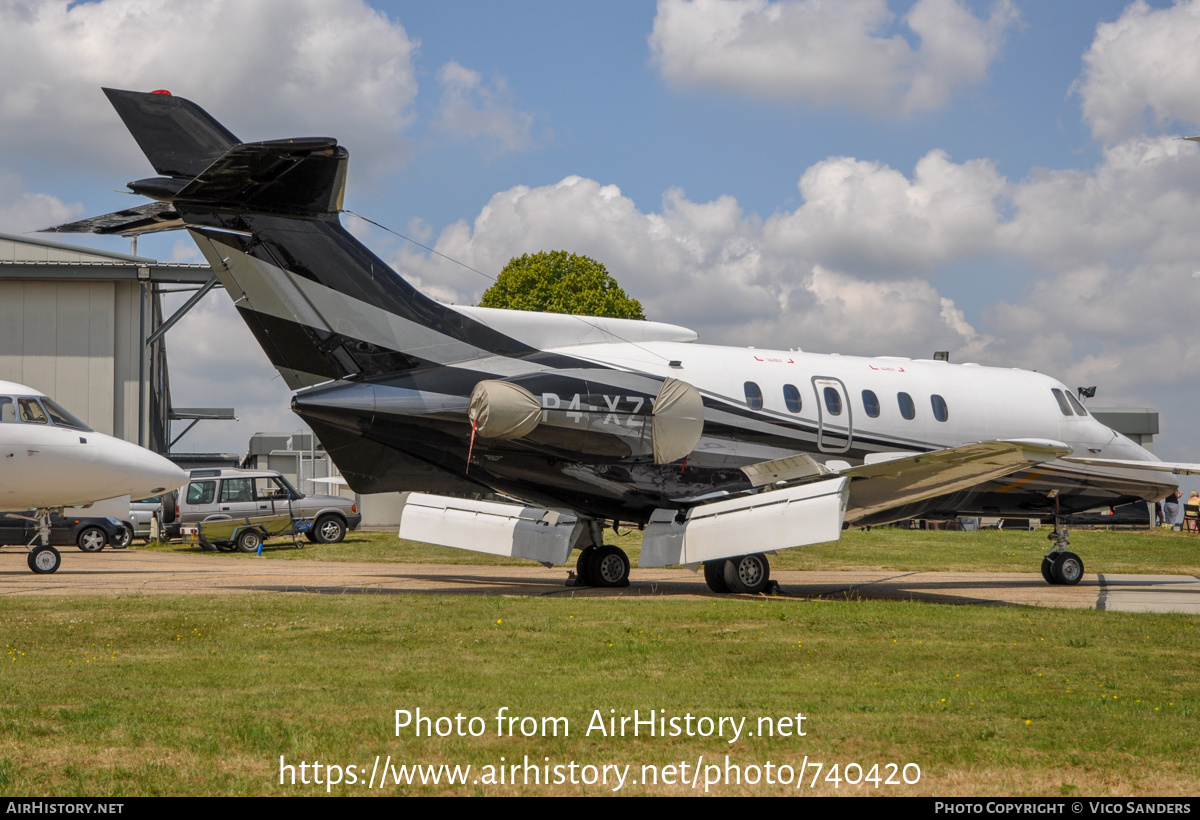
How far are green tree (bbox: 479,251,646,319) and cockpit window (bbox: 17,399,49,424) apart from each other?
28.6 metres

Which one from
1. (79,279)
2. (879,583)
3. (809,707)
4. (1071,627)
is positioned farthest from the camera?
(79,279)

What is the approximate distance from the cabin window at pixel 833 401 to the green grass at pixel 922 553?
7.04 metres

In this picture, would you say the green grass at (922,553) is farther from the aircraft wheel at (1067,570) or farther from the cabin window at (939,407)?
the cabin window at (939,407)

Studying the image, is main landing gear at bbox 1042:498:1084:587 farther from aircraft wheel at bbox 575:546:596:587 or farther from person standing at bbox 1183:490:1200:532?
person standing at bbox 1183:490:1200:532

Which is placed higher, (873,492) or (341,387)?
(341,387)

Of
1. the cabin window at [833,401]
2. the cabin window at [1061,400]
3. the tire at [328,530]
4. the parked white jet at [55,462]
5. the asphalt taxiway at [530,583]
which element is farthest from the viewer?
the tire at [328,530]

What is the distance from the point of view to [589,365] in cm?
1559

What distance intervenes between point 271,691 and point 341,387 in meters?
7.45

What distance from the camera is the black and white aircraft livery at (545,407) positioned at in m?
→ 13.9

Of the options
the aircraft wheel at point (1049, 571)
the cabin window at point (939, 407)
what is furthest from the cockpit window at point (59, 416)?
the aircraft wheel at point (1049, 571)

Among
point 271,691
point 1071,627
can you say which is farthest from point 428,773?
point 1071,627

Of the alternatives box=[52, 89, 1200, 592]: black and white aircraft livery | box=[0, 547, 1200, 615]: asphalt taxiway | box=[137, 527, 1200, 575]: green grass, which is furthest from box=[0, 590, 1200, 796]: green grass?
box=[137, 527, 1200, 575]: green grass
